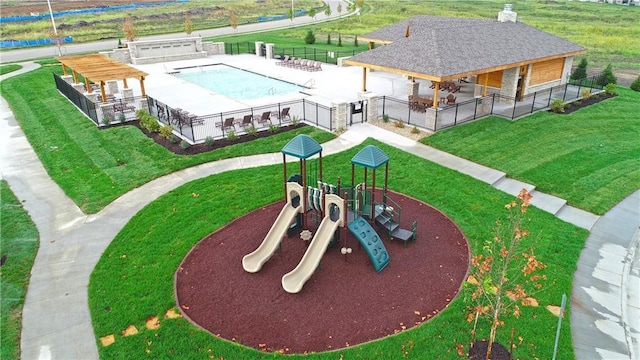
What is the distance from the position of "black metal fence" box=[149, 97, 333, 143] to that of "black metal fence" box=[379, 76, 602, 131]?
3656mm

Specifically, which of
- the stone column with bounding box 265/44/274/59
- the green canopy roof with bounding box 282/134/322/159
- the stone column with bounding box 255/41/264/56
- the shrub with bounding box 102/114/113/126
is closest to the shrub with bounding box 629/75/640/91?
the green canopy roof with bounding box 282/134/322/159

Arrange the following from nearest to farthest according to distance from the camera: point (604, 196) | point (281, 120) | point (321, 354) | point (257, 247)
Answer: point (321, 354)
point (257, 247)
point (604, 196)
point (281, 120)

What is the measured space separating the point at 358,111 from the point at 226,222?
36.0 feet

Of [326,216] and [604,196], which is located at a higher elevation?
[326,216]

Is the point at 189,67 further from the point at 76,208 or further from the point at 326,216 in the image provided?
the point at 326,216

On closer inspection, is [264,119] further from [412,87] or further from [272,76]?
[272,76]

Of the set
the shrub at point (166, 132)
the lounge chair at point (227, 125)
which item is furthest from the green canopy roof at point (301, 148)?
the shrub at point (166, 132)

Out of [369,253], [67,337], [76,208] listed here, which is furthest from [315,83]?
[67,337]

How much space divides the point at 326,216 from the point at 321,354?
382 cm

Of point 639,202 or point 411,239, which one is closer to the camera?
point 411,239

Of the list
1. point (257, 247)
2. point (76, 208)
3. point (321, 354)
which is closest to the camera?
point (321, 354)

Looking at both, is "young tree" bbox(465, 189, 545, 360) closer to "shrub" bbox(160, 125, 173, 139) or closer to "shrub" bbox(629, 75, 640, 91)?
"shrub" bbox(160, 125, 173, 139)

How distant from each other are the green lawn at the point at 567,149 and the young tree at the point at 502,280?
5.25m

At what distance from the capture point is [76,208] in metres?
14.7
